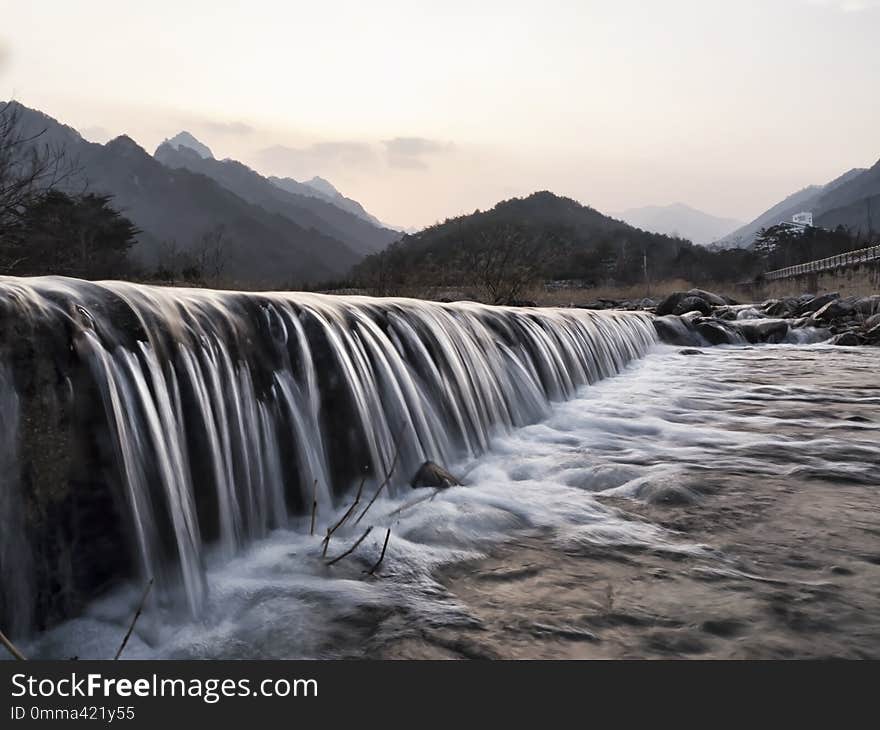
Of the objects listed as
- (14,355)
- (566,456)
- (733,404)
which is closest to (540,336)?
(733,404)

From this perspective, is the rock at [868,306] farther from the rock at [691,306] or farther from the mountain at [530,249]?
the mountain at [530,249]

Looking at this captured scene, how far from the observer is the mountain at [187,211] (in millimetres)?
105562

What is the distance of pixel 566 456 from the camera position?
15.0 feet

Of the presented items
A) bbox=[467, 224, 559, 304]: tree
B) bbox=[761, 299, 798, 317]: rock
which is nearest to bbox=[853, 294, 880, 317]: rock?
bbox=[761, 299, 798, 317]: rock

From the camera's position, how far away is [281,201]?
154 metres

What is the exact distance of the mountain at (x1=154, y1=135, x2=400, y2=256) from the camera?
5866 inches

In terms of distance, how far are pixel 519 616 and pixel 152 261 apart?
311ft

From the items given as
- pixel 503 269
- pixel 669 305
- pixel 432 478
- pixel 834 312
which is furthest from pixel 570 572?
pixel 669 305

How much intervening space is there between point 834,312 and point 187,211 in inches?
4669

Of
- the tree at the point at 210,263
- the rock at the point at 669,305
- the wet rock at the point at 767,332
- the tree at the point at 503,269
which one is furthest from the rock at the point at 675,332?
the tree at the point at 210,263

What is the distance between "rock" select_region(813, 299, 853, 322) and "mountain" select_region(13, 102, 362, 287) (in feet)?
296

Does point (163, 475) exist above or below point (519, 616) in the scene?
above
